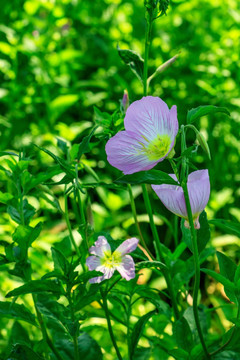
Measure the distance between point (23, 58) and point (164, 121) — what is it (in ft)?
4.68

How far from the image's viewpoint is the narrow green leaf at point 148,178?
0.57 metres

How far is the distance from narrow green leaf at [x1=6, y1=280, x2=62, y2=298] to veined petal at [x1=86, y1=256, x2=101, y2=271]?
0.18 ft

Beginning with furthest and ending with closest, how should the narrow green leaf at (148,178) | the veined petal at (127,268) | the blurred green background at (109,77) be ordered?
the blurred green background at (109,77), the veined petal at (127,268), the narrow green leaf at (148,178)

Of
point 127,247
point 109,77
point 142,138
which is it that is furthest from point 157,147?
point 109,77

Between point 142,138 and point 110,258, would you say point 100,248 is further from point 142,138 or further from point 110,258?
point 142,138

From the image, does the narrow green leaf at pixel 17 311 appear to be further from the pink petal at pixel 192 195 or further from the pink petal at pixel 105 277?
the pink petal at pixel 192 195

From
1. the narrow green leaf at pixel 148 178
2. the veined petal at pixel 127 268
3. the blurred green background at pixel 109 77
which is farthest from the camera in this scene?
the blurred green background at pixel 109 77

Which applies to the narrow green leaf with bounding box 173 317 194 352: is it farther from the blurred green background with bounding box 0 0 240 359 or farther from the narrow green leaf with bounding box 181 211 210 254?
the blurred green background with bounding box 0 0 240 359

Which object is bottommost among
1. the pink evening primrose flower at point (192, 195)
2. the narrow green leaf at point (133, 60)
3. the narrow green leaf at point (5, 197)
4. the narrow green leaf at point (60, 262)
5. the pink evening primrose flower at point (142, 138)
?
the narrow green leaf at point (60, 262)

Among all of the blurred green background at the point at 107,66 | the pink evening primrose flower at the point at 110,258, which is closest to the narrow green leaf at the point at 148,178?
the pink evening primrose flower at the point at 110,258

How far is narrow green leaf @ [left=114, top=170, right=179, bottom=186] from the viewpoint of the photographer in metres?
0.57

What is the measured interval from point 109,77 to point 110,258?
151 centimetres

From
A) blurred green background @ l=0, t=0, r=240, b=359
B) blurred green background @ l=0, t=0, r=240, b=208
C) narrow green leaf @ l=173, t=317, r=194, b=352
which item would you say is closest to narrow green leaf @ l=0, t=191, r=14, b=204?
narrow green leaf @ l=173, t=317, r=194, b=352

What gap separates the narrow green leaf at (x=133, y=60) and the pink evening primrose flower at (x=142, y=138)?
0.52 feet
